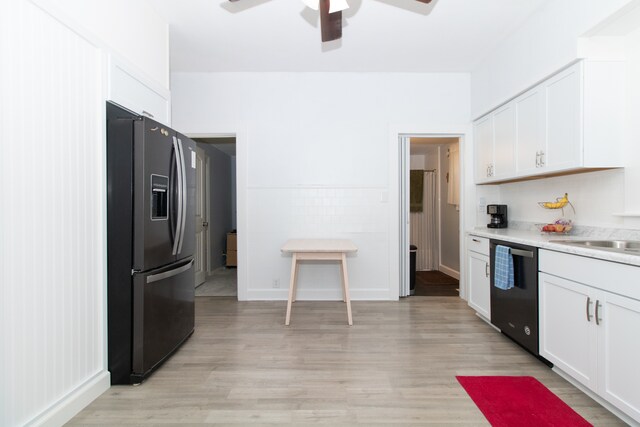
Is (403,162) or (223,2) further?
(403,162)

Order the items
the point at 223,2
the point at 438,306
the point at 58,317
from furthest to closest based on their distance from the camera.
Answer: the point at 438,306 < the point at 223,2 < the point at 58,317

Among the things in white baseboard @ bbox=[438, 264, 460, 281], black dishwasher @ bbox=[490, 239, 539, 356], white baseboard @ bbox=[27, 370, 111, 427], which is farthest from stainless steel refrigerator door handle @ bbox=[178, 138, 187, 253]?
white baseboard @ bbox=[438, 264, 460, 281]

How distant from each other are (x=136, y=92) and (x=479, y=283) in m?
3.41

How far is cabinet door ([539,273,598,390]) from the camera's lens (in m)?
1.85

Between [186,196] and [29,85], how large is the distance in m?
1.17

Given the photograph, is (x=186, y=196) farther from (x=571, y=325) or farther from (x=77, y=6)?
(x=571, y=325)

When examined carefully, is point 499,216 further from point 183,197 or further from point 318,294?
point 183,197

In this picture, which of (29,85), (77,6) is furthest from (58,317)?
(77,6)

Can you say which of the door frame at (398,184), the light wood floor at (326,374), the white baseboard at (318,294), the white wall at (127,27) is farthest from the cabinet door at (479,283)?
the white wall at (127,27)

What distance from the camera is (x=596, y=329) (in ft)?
5.90

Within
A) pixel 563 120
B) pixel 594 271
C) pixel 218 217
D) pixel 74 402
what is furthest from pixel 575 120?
pixel 218 217

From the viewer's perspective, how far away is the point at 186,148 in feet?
8.36

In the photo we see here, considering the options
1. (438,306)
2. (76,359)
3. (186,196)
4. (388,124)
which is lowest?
(438,306)

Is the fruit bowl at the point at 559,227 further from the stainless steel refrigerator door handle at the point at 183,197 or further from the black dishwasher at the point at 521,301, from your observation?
the stainless steel refrigerator door handle at the point at 183,197
